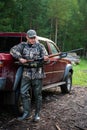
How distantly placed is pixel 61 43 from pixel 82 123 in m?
68.9

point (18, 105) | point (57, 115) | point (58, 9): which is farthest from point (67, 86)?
point (58, 9)

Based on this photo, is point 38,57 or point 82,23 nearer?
point 38,57

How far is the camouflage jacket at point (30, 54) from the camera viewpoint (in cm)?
827

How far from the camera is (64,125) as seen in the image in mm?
8242

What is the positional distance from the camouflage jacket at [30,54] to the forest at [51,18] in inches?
1563

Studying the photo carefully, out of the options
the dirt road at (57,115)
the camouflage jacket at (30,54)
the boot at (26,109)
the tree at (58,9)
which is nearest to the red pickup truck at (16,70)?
the camouflage jacket at (30,54)

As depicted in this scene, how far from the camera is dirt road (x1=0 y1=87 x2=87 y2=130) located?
8.05 metres

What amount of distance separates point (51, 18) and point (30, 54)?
55954 mm

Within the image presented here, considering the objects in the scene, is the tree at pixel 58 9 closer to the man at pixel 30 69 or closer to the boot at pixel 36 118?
the man at pixel 30 69

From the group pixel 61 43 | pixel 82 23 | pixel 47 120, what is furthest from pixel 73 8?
pixel 47 120

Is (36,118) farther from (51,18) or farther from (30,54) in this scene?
(51,18)

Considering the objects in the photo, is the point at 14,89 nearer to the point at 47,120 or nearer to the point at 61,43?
the point at 47,120

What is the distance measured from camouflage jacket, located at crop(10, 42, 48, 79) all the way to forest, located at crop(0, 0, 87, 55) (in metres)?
39.7

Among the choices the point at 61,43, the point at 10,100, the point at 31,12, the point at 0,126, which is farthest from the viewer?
the point at 61,43
